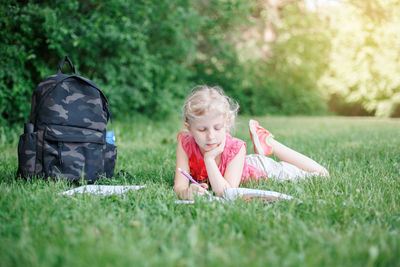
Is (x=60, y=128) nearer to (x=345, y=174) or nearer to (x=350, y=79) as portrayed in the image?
(x=345, y=174)

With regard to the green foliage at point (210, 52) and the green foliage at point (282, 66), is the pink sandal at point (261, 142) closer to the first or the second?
the green foliage at point (210, 52)

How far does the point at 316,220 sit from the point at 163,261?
0.97m

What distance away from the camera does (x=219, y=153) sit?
271 cm

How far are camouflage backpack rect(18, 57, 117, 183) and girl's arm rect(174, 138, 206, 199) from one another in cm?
75

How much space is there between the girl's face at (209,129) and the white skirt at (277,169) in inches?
29.3

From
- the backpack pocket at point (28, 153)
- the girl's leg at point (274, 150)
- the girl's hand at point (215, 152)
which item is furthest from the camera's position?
the girl's leg at point (274, 150)

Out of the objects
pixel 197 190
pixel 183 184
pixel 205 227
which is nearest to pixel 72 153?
pixel 183 184

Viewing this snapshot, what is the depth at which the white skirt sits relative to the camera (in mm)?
2979

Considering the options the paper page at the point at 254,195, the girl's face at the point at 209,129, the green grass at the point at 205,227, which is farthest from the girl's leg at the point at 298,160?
the paper page at the point at 254,195

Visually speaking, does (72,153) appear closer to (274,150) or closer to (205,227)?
(205,227)

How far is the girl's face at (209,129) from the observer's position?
248cm

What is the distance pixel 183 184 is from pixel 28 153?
1317 mm

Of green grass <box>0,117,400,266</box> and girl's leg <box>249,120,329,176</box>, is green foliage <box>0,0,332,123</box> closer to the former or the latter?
green grass <box>0,117,400,266</box>

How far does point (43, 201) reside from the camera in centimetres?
211
